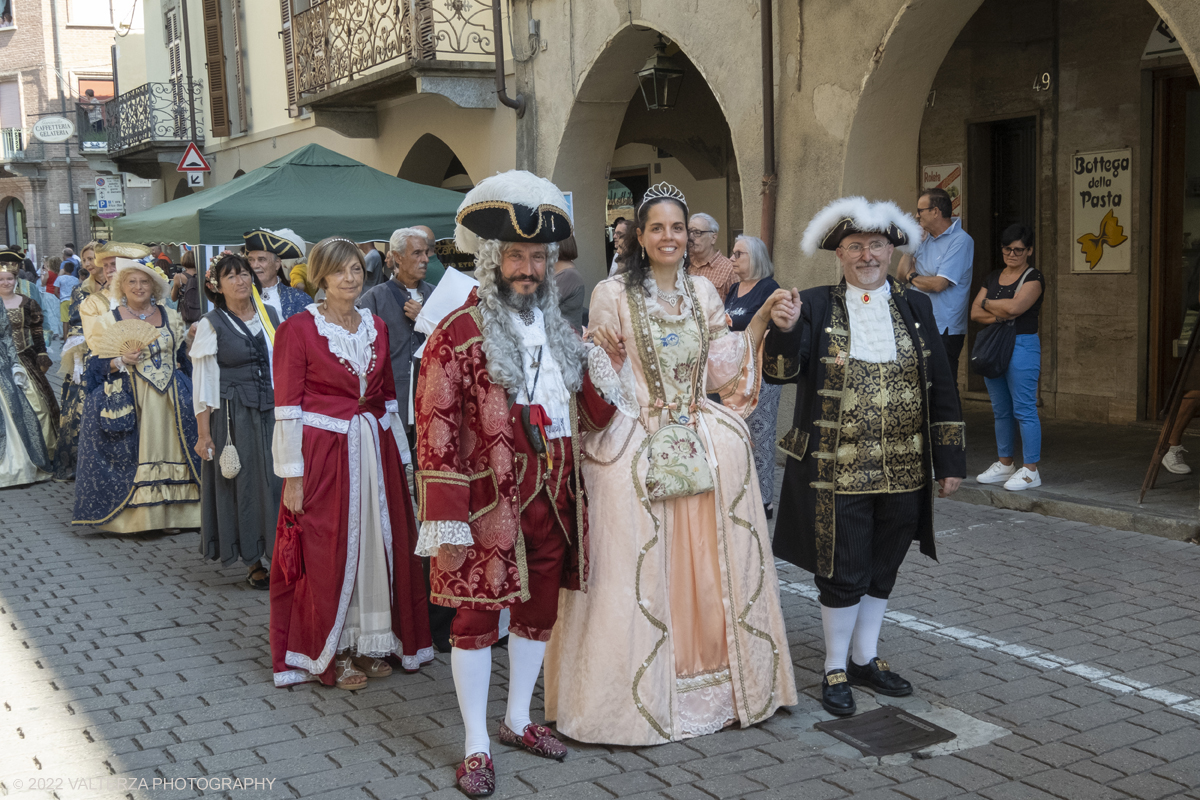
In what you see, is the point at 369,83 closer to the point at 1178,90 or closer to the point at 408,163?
the point at 408,163

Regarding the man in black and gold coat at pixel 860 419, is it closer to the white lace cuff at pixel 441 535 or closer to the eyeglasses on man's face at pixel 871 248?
the eyeglasses on man's face at pixel 871 248

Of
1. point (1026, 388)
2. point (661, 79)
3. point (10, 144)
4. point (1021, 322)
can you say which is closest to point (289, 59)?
point (661, 79)

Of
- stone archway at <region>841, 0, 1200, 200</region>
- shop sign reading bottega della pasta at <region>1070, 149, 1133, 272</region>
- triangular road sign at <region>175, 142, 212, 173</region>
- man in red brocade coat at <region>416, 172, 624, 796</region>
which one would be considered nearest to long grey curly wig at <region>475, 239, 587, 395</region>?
man in red brocade coat at <region>416, 172, 624, 796</region>

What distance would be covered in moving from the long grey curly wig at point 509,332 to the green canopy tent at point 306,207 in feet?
16.5

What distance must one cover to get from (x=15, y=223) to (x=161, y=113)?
992 inches

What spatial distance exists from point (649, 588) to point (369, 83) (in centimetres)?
1112

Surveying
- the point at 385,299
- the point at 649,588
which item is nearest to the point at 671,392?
the point at 649,588

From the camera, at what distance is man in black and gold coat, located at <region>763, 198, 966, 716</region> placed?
4195mm

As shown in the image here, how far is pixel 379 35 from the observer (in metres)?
13.7

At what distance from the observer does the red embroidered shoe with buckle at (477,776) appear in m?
3.62

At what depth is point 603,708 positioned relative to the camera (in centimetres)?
393

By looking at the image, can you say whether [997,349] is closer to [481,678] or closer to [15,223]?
[481,678]

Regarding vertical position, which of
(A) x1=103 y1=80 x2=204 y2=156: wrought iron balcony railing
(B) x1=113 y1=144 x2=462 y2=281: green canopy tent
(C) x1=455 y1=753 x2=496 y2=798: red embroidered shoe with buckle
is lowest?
(C) x1=455 y1=753 x2=496 y2=798: red embroidered shoe with buckle

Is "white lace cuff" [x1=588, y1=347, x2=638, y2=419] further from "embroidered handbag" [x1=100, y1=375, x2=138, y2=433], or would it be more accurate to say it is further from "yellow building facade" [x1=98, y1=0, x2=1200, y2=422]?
"embroidered handbag" [x1=100, y1=375, x2=138, y2=433]
